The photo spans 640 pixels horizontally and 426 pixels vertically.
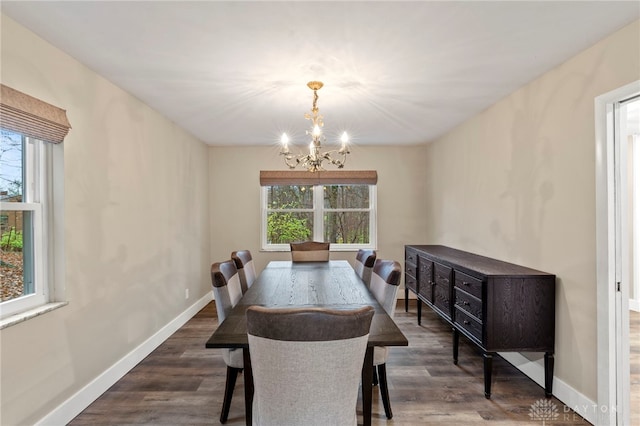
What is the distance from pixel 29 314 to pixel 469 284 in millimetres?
2918

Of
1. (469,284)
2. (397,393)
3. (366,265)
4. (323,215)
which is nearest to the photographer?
(397,393)

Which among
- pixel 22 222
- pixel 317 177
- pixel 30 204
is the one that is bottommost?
pixel 22 222

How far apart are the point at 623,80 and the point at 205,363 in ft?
11.8

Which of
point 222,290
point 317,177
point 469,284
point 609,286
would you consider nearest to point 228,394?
point 222,290

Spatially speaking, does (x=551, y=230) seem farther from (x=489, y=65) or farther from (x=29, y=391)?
(x=29, y=391)

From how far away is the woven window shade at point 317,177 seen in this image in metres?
5.27

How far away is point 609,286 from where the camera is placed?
2.09m

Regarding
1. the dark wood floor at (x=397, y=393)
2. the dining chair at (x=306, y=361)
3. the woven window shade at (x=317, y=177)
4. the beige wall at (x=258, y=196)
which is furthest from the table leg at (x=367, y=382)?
the woven window shade at (x=317, y=177)

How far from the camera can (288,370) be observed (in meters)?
1.40

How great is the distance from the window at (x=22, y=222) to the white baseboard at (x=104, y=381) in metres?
0.69

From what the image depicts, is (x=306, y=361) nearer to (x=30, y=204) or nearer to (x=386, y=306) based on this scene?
(x=386, y=306)

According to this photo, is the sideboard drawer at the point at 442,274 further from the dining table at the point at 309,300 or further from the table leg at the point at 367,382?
the table leg at the point at 367,382

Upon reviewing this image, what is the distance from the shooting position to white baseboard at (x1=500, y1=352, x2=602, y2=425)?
221 centimetres

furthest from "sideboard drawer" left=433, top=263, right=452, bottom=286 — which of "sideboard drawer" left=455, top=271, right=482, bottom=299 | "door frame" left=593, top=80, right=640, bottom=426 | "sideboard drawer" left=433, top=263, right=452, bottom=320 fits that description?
"door frame" left=593, top=80, right=640, bottom=426
